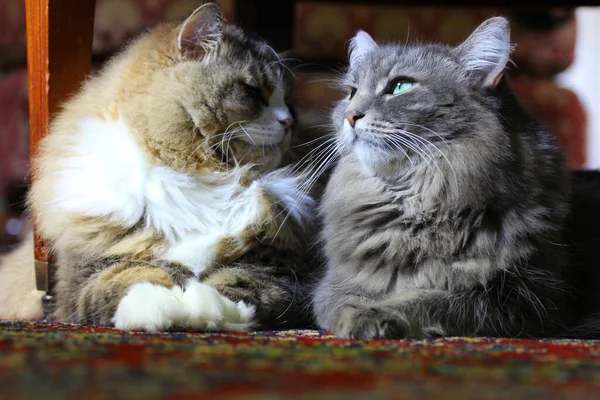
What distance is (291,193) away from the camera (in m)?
1.66

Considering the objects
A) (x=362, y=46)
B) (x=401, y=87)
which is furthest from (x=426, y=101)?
(x=362, y=46)

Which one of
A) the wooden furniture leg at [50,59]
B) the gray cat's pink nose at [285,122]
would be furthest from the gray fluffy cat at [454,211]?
the wooden furniture leg at [50,59]

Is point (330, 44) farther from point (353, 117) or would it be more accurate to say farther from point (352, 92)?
point (353, 117)

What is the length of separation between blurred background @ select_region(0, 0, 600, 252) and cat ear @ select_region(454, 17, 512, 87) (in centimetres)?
162

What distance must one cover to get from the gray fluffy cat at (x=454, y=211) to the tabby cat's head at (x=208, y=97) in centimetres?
32

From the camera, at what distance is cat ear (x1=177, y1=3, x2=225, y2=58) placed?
1.61 m

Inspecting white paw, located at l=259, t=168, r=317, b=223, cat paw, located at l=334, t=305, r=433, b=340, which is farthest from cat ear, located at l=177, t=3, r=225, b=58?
cat paw, located at l=334, t=305, r=433, b=340

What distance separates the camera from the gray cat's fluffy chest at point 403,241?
122 centimetres

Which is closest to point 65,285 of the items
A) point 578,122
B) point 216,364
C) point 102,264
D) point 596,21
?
point 102,264

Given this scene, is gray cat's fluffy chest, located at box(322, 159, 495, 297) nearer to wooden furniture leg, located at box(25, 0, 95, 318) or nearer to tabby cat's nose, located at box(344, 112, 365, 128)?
tabby cat's nose, located at box(344, 112, 365, 128)

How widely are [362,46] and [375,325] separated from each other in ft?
2.54

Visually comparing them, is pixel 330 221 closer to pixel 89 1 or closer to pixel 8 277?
pixel 89 1

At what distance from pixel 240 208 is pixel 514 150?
0.66m

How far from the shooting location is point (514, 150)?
1.26m
